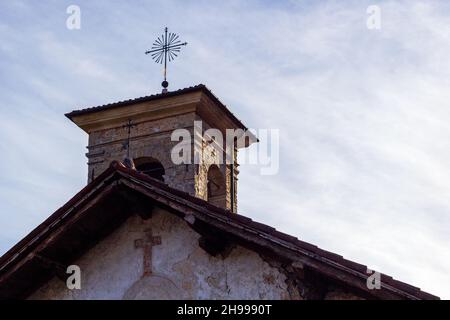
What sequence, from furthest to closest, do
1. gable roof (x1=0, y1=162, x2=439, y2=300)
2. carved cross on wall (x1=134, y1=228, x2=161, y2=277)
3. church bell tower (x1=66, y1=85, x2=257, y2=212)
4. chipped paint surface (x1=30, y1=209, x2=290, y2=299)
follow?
church bell tower (x1=66, y1=85, x2=257, y2=212) → carved cross on wall (x1=134, y1=228, x2=161, y2=277) → chipped paint surface (x1=30, y1=209, x2=290, y2=299) → gable roof (x1=0, y1=162, x2=439, y2=300)

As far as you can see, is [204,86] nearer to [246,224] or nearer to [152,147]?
→ [152,147]

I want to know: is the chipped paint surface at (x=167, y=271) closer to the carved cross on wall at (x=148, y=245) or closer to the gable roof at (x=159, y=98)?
the carved cross on wall at (x=148, y=245)

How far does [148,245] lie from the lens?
9.27 m

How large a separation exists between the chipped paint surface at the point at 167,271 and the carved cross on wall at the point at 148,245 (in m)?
0.04

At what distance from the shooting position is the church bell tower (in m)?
14.1

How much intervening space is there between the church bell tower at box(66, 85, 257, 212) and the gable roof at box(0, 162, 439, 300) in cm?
438

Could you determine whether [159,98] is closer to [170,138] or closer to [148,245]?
[170,138]

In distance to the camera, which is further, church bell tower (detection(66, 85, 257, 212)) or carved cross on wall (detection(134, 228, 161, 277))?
church bell tower (detection(66, 85, 257, 212))

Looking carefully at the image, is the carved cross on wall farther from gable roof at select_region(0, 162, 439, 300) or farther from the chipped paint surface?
gable roof at select_region(0, 162, 439, 300)

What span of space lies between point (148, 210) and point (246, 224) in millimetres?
1506

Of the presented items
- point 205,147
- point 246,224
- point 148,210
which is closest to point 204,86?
point 205,147

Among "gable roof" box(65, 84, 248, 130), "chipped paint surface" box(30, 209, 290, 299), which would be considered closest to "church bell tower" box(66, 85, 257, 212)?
"gable roof" box(65, 84, 248, 130)
